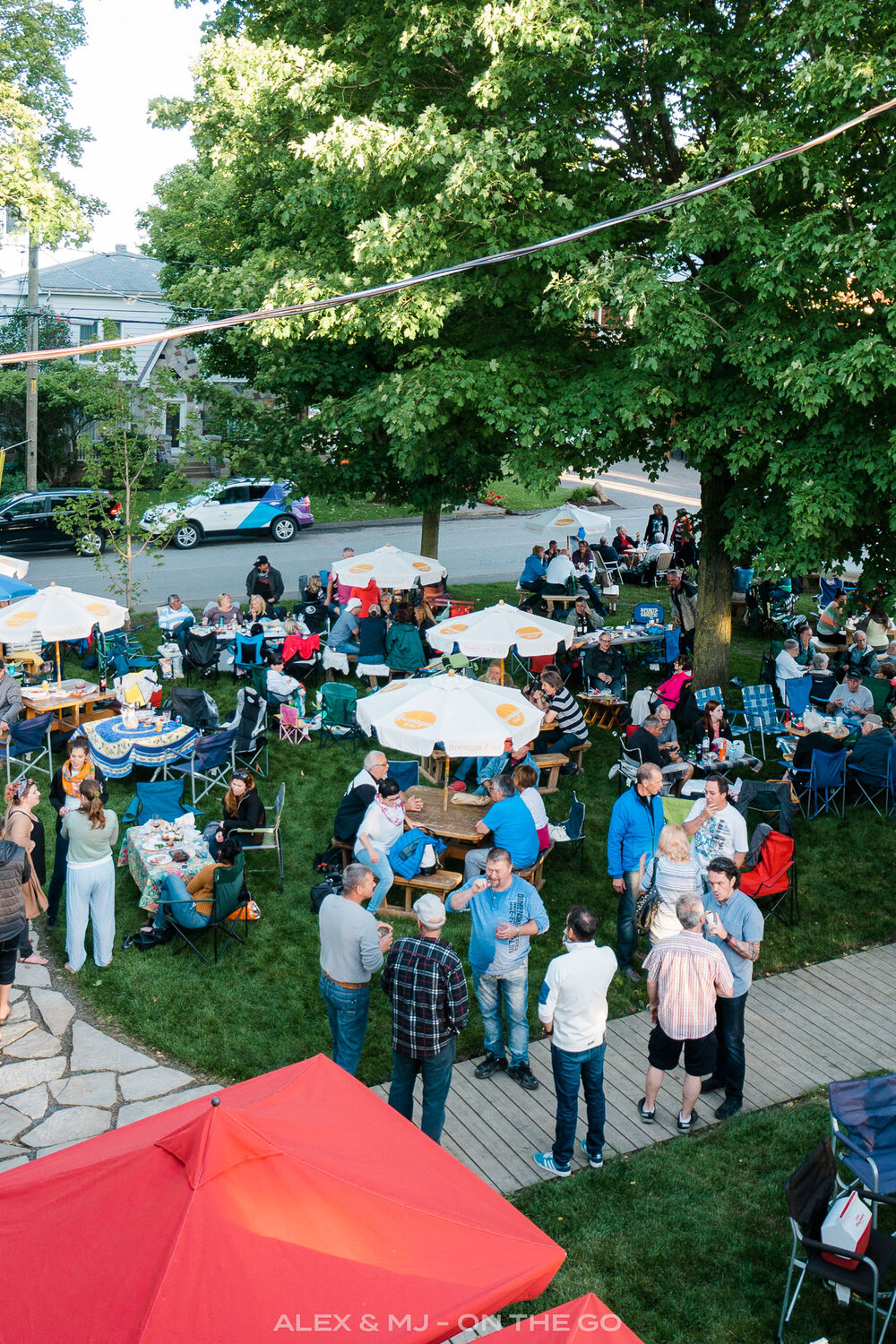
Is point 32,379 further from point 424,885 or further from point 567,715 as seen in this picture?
point 424,885

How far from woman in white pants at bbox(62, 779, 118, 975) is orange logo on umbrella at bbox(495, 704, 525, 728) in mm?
3595

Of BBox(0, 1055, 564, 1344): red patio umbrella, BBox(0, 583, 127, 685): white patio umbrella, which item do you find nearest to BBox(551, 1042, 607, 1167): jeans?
BBox(0, 1055, 564, 1344): red patio umbrella

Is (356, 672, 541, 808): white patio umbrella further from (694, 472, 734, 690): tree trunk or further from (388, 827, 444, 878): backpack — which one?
(694, 472, 734, 690): tree trunk

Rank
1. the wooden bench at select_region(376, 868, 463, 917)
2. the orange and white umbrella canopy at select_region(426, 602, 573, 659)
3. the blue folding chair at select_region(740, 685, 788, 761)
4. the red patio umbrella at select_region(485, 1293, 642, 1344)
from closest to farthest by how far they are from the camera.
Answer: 1. the red patio umbrella at select_region(485, 1293, 642, 1344)
2. the wooden bench at select_region(376, 868, 463, 917)
3. the orange and white umbrella canopy at select_region(426, 602, 573, 659)
4. the blue folding chair at select_region(740, 685, 788, 761)

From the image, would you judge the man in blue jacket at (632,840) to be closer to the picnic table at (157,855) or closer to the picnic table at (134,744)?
the picnic table at (157,855)

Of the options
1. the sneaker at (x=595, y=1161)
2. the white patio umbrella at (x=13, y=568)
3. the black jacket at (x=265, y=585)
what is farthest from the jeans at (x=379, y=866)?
the white patio umbrella at (x=13, y=568)

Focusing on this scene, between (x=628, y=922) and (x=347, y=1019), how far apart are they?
2803mm

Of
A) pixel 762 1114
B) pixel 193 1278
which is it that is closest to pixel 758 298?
pixel 762 1114

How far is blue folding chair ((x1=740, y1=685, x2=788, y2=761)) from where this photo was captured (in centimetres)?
1345

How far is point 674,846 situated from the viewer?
25.3 ft

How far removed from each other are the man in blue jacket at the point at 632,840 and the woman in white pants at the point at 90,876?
391 cm

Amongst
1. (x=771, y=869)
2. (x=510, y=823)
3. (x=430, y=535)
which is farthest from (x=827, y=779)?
(x=430, y=535)

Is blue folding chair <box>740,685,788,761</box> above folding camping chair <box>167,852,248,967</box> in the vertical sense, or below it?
above

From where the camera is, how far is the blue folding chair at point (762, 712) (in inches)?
529
